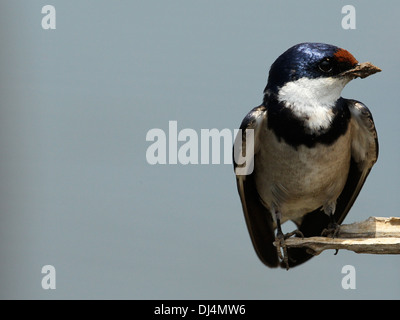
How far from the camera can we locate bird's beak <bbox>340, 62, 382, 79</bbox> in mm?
2875

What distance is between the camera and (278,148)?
3023 mm

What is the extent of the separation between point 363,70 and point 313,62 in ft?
0.57

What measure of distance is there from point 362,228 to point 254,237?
51cm

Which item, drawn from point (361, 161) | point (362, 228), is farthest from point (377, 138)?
point (362, 228)

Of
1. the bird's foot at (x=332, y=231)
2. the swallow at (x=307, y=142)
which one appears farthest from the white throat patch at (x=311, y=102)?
the bird's foot at (x=332, y=231)

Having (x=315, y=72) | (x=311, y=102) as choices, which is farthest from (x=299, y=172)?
(x=315, y=72)

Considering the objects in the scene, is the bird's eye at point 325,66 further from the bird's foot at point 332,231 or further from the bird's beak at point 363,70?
the bird's foot at point 332,231

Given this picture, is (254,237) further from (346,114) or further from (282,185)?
(346,114)

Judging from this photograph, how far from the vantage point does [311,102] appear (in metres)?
2.96

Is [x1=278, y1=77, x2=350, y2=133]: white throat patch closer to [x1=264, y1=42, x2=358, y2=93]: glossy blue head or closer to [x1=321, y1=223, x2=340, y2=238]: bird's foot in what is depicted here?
[x1=264, y1=42, x2=358, y2=93]: glossy blue head

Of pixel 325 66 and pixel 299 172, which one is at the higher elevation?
pixel 325 66

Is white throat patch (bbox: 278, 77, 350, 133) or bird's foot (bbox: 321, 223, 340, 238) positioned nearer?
white throat patch (bbox: 278, 77, 350, 133)

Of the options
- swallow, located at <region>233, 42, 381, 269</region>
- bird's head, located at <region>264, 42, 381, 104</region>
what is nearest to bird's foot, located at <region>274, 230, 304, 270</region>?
swallow, located at <region>233, 42, 381, 269</region>

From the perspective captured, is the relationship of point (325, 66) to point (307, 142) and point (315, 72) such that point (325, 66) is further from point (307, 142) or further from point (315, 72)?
point (307, 142)
